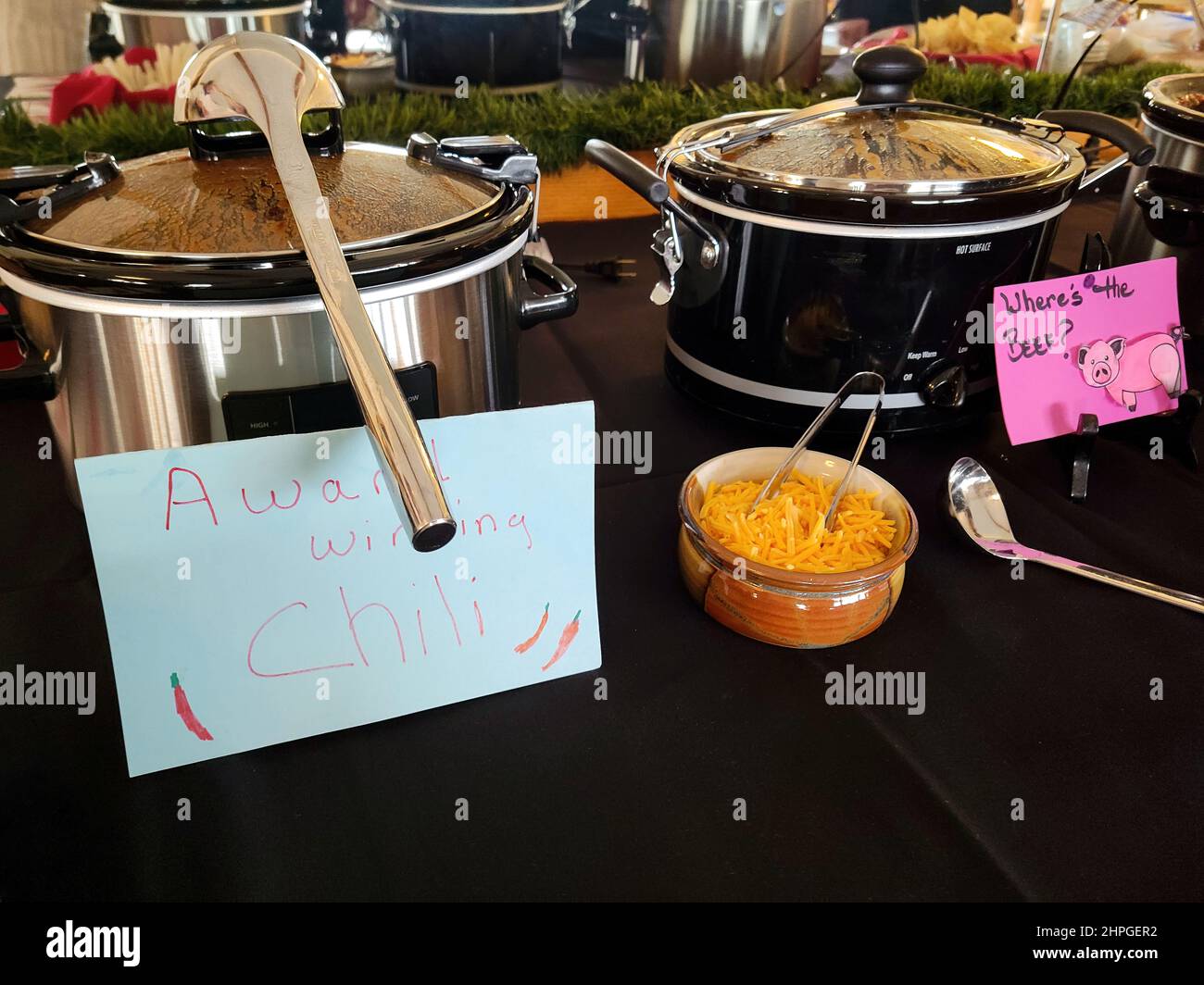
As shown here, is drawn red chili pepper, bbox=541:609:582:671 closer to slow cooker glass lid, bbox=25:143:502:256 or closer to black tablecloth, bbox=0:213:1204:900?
black tablecloth, bbox=0:213:1204:900

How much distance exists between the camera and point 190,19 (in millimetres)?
990

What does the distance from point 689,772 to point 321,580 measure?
0.65ft

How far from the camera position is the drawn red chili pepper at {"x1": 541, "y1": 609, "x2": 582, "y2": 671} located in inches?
19.0

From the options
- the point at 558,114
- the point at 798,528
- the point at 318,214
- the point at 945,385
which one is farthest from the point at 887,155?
the point at 558,114

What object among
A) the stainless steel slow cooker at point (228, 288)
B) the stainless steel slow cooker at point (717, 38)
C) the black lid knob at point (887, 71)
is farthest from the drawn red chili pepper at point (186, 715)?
the stainless steel slow cooker at point (717, 38)

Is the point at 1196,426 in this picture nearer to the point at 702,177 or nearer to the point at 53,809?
the point at 702,177

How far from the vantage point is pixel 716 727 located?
0.47 m

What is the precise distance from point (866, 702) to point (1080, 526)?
0.82 feet

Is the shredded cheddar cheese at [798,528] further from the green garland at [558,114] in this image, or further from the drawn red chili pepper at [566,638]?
the green garland at [558,114]

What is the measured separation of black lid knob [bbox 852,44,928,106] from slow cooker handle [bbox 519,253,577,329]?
27 cm

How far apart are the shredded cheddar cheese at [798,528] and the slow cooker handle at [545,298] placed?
15 cm

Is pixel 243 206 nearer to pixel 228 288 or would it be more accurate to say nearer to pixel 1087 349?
pixel 228 288
